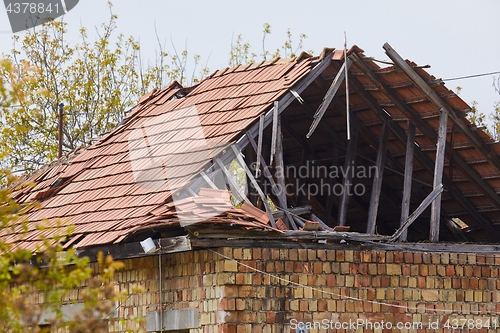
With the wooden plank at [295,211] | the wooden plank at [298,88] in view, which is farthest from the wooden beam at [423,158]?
the wooden plank at [295,211]

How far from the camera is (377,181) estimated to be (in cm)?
1169

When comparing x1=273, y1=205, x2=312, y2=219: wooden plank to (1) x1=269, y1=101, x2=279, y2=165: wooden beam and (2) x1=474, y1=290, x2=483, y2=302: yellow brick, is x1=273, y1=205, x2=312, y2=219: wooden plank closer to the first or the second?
(1) x1=269, y1=101, x2=279, y2=165: wooden beam

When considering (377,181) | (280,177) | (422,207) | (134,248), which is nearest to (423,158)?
(377,181)

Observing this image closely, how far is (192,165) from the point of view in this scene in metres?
10.3

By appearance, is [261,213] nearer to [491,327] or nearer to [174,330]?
[174,330]

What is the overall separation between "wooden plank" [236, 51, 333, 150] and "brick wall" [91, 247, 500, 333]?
1480mm

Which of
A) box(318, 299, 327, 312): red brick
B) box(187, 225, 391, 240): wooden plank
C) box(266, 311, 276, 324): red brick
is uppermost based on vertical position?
box(187, 225, 391, 240): wooden plank

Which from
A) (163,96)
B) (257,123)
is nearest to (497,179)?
(257,123)

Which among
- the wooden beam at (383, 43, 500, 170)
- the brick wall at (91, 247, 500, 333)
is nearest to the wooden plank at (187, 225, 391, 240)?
the brick wall at (91, 247, 500, 333)

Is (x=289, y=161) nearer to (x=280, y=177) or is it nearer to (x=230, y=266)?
(x=280, y=177)

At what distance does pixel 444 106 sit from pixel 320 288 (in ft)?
9.40

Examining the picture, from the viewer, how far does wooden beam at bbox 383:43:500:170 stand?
10.8 m

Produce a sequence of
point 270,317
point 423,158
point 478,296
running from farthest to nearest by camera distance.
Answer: point 423,158 < point 478,296 < point 270,317

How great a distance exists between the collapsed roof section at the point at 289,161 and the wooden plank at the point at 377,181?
0.05 ft
